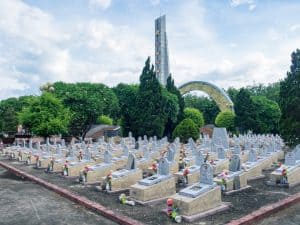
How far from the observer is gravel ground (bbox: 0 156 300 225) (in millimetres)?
8742

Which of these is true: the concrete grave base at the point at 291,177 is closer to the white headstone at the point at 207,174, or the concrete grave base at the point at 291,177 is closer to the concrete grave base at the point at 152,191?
the concrete grave base at the point at 152,191

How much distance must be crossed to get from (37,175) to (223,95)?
115ft

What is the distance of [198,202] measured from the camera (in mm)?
9000

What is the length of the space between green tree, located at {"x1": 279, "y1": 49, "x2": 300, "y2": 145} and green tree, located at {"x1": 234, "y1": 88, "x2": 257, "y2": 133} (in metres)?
25.8

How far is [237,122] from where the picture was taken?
4225 cm

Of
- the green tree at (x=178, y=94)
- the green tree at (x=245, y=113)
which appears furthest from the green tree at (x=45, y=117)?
the green tree at (x=245, y=113)

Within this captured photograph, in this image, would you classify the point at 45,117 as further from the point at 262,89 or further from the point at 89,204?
the point at 262,89

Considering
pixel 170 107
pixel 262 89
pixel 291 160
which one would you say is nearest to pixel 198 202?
pixel 291 160

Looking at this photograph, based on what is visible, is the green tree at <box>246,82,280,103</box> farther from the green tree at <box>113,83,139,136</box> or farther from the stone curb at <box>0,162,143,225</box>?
the stone curb at <box>0,162,143,225</box>

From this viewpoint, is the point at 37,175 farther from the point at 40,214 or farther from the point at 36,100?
the point at 36,100

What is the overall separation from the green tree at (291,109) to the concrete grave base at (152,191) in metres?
6.34

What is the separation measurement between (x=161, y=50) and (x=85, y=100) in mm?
64191

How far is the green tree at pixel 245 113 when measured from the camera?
41.2 metres

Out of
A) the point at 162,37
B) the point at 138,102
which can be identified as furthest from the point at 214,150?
the point at 162,37
